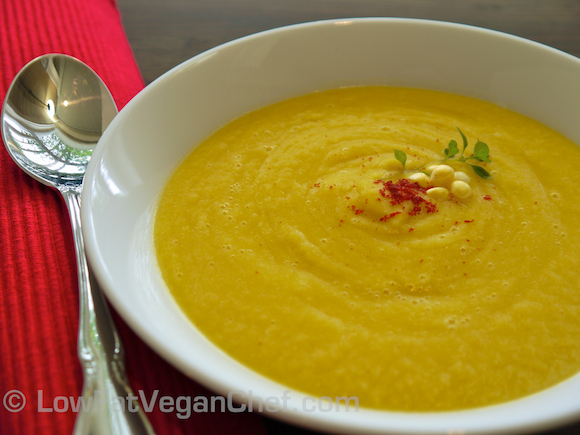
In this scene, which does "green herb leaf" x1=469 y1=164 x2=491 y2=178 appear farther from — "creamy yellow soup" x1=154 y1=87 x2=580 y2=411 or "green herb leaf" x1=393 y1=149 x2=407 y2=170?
"green herb leaf" x1=393 y1=149 x2=407 y2=170

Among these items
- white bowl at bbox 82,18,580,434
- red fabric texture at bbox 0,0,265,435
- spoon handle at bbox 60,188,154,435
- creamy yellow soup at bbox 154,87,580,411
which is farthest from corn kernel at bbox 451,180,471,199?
spoon handle at bbox 60,188,154,435

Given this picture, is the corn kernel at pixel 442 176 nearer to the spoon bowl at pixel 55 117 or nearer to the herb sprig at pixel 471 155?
the herb sprig at pixel 471 155

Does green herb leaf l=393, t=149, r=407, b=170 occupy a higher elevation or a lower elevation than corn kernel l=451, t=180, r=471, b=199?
higher

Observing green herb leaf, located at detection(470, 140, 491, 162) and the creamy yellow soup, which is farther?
green herb leaf, located at detection(470, 140, 491, 162)

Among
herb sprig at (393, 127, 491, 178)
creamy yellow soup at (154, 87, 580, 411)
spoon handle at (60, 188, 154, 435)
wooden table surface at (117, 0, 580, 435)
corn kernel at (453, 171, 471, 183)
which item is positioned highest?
wooden table surface at (117, 0, 580, 435)

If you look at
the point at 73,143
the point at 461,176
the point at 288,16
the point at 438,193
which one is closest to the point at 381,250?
the point at 438,193

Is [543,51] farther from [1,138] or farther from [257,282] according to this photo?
[1,138]
